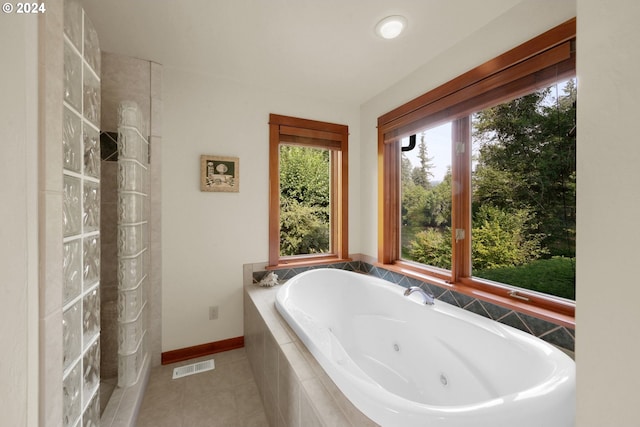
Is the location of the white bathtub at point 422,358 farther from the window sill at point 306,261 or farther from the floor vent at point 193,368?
the floor vent at point 193,368

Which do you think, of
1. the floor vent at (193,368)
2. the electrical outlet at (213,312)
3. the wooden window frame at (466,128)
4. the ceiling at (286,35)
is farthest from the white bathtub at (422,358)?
the ceiling at (286,35)

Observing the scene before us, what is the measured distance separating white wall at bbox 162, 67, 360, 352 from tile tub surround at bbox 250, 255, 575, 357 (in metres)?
0.30

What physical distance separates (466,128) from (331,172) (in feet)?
4.59

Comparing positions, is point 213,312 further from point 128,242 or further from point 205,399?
point 128,242

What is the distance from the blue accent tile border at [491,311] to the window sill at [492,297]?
0.03m

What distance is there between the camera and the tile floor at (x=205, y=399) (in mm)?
1554

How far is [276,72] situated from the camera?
216 cm

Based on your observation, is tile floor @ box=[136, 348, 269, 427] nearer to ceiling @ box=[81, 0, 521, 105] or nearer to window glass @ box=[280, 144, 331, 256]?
window glass @ box=[280, 144, 331, 256]

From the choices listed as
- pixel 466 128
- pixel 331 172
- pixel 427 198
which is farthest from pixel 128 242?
pixel 466 128

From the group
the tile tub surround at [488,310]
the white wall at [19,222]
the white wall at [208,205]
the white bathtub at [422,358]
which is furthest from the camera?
the white wall at [208,205]
